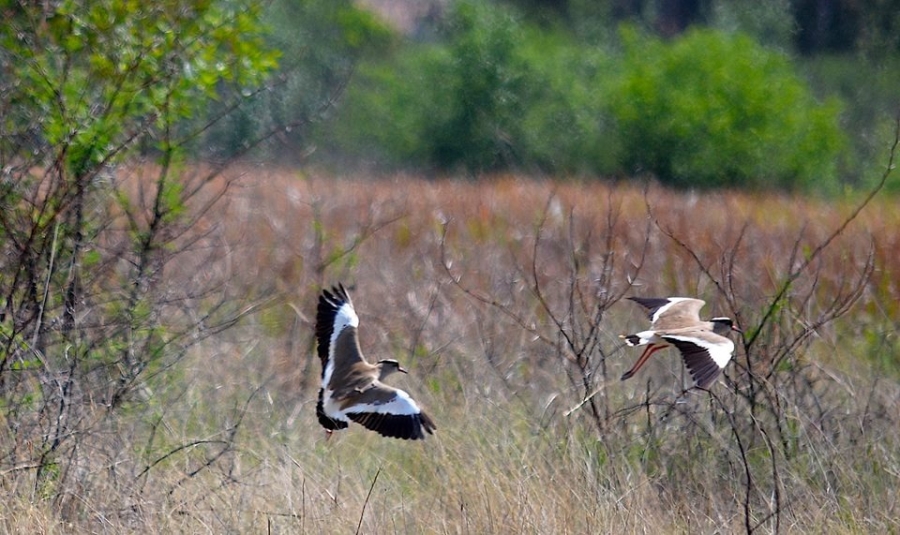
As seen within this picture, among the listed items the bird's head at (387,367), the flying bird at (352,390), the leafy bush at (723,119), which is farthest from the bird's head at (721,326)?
the leafy bush at (723,119)

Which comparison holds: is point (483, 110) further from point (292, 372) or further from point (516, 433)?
point (516, 433)

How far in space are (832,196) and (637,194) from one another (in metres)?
3.82

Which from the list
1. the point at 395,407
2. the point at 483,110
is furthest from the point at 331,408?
the point at 483,110

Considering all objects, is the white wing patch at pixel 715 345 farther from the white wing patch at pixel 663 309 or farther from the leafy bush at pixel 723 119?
the leafy bush at pixel 723 119

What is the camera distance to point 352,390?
17.1ft

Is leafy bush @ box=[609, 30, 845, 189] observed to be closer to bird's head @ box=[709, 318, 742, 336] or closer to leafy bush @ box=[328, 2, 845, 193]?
leafy bush @ box=[328, 2, 845, 193]

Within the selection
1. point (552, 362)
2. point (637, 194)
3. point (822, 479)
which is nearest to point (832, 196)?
point (637, 194)

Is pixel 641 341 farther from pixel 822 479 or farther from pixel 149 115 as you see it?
pixel 149 115

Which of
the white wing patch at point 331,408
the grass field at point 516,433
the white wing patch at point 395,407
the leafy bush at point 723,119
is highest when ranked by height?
the white wing patch at point 395,407

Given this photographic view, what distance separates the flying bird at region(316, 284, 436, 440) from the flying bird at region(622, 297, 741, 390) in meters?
0.84

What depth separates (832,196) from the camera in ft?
55.1

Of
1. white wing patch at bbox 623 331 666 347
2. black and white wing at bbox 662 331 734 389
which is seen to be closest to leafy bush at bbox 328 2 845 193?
white wing patch at bbox 623 331 666 347

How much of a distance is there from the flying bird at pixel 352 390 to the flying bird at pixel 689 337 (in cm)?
84

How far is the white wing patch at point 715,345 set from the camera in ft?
14.2
